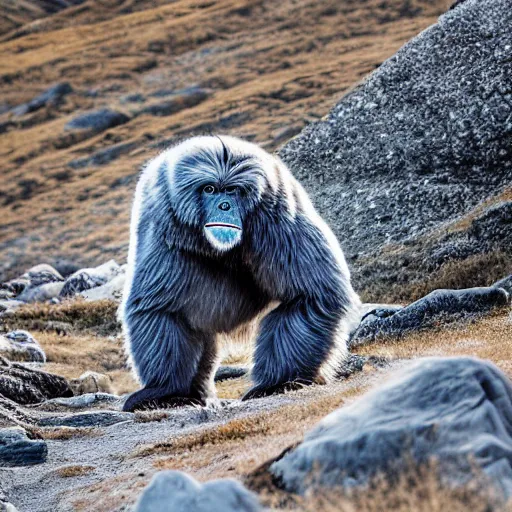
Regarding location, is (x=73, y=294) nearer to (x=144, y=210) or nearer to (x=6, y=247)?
(x=144, y=210)

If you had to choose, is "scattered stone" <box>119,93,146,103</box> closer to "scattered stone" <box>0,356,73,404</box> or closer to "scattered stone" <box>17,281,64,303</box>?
"scattered stone" <box>17,281,64,303</box>

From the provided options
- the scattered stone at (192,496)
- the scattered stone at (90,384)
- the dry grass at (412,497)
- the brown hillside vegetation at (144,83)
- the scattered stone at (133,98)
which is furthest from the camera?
the scattered stone at (133,98)

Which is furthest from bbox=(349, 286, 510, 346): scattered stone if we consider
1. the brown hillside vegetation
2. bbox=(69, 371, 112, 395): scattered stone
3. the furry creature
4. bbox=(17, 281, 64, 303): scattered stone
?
the brown hillside vegetation

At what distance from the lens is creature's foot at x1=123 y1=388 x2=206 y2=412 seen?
11.5 metres

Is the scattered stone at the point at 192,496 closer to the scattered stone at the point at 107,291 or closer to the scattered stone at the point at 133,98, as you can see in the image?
the scattered stone at the point at 107,291

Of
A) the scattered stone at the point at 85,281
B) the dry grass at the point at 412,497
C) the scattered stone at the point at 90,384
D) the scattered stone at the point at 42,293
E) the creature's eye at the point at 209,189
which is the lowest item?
the scattered stone at the point at 42,293

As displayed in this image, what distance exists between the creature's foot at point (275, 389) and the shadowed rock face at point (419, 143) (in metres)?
10.0

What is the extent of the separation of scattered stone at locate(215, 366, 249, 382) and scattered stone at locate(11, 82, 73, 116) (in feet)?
210

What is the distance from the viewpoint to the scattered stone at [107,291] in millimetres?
29672

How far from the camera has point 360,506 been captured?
490 cm

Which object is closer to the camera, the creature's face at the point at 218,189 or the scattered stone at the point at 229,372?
the creature's face at the point at 218,189

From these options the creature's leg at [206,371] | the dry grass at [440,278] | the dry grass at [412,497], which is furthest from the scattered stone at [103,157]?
the dry grass at [412,497]

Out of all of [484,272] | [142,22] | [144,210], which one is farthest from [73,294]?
[142,22]

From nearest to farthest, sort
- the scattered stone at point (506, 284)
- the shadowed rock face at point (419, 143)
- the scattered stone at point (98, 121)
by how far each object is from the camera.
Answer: the scattered stone at point (506, 284)
the shadowed rock face at point (419, 143)
the scattered stone at point (98, 121)
